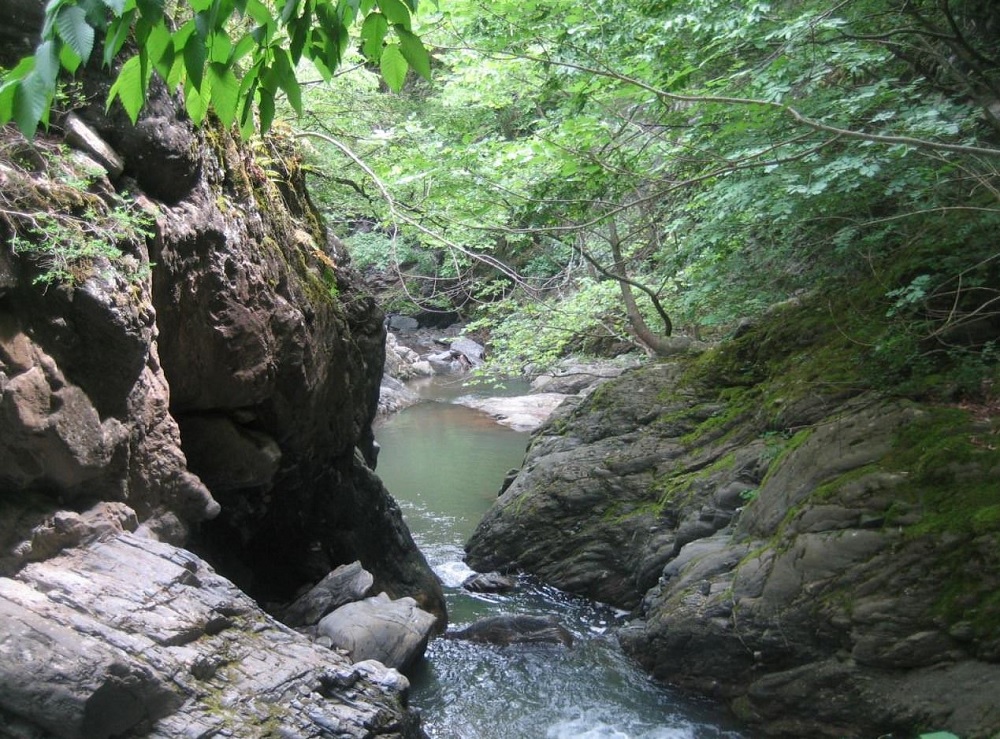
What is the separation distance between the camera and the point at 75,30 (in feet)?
4.77

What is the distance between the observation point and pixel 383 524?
933cm

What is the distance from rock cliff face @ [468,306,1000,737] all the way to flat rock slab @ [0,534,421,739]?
303cm

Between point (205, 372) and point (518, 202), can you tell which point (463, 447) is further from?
point (205, 372)

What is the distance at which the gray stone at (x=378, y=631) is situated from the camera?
6.77 meters

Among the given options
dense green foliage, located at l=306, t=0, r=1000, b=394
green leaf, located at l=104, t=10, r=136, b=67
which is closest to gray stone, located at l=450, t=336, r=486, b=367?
dense green foliage, located at l=306, t=0, r=1000, b=394

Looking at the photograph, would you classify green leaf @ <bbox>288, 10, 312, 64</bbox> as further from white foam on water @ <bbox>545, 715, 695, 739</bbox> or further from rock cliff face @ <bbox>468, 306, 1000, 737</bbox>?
white foam on water @ <bbox>545, 715, 695, 739</bbox>

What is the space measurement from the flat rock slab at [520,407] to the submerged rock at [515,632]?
998 centimetres

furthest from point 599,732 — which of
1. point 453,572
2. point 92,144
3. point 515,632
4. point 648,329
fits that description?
point 648,329

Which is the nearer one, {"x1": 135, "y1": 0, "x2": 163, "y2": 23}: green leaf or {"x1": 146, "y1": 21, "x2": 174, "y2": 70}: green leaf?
{"x1": 135, "y1": 0, "x2": 163, "y2": 23}: green leaf

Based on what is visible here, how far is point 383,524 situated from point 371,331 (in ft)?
7.29

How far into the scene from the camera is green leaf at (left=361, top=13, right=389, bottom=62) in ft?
6.70

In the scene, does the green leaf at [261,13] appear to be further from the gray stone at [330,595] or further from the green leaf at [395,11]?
the gray stone at [330,595]

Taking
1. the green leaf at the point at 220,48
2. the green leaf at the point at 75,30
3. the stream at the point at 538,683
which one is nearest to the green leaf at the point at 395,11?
the green leaf at the point at 220,48

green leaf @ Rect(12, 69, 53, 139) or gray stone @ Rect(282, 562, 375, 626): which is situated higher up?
green leaf @ Rect(12, 69, 53, 139)
